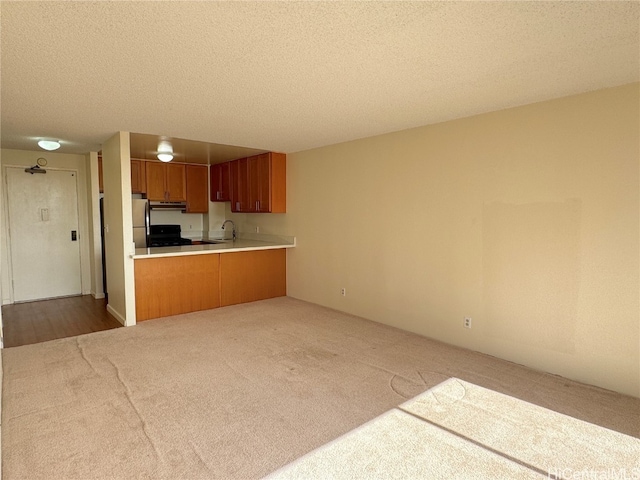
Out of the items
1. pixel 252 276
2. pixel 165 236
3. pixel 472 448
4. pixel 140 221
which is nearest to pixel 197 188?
pixel 165 236

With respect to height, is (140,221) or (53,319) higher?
(140,221)

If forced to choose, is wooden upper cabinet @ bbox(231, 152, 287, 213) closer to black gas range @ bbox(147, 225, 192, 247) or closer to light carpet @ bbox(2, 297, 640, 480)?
black gas range @ bbox(147, 225, 192, 247)

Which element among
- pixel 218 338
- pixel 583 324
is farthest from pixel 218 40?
pixel 583 324

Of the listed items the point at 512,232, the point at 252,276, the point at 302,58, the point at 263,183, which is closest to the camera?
the point at 302,58

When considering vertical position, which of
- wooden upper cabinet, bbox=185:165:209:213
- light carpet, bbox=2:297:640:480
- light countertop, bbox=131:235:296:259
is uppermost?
Answer: wooden upper cabinet, bbox=185:165:209:213

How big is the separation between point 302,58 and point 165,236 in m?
5.27

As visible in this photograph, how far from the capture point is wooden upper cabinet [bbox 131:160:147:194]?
19.9ft

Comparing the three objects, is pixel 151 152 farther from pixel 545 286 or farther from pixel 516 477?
pixel 516 477

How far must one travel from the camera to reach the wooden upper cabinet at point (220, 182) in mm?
6586

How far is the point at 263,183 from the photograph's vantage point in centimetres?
579

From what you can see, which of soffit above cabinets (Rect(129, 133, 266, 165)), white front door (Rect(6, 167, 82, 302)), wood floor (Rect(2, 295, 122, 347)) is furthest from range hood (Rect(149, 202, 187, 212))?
wood floor (Rect(2, 295, 122, 347))

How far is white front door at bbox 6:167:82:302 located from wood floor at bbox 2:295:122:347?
0.83 ft

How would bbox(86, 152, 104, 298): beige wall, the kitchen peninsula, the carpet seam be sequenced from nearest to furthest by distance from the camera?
the carpet seam
the kitchen peninsula
bbox(86, 152, 104, 298): beige wall

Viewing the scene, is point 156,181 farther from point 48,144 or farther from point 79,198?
point 48,144
